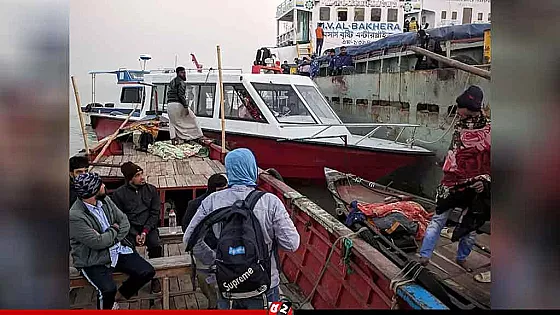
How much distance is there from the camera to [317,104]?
4688 millimetres

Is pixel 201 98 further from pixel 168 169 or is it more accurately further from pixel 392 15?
pixel 392 15

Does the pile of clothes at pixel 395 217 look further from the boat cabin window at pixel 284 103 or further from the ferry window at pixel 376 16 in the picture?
the ferry window at pixel 376 16

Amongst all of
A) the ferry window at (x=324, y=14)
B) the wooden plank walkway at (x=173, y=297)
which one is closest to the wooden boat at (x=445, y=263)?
the wooden plank walkway at (x=173, y=297)

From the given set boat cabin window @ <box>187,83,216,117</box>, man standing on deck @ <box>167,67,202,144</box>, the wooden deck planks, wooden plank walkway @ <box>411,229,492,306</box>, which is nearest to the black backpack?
wooden plank walkway @ <box>411,229,492,306</box>

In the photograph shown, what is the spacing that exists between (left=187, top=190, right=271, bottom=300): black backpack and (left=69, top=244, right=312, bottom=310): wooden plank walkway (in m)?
0.44

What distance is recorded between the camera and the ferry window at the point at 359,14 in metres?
9.79

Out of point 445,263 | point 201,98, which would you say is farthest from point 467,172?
point 201,98

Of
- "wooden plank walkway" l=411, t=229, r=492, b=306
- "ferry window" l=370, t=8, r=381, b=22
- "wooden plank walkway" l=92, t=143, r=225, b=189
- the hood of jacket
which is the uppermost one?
"ferry window" l=370, t=8, r=381, b=22

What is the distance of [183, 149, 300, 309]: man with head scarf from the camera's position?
60.1 inches

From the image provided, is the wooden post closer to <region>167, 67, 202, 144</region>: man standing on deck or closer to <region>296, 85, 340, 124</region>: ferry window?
<region>167, 67, 202, 144</region>: man standing on deck

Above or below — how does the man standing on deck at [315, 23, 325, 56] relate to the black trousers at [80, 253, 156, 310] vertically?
above
